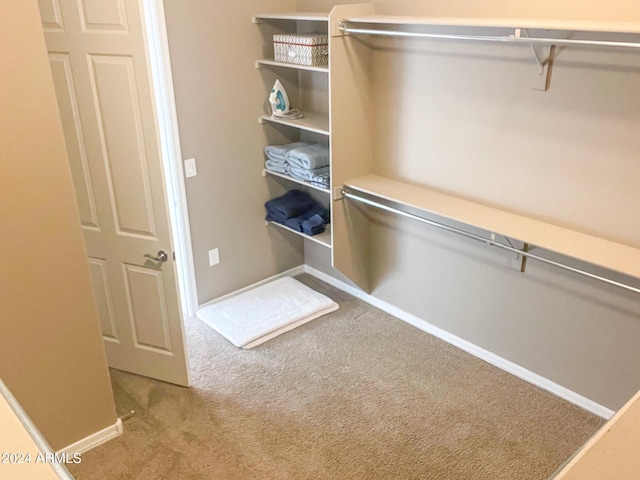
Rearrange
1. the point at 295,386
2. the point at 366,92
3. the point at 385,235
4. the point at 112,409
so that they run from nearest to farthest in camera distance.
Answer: the point at 112,409 < the point at 295,386 < the point at 366,92 < the point at 385,235

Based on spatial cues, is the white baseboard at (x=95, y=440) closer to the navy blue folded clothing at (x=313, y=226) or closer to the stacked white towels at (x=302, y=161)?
the navy blue folded clothing at (x=313, y=226)

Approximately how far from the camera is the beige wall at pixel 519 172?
2379 millimetres

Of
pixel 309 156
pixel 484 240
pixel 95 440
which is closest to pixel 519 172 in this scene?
pixel 484 240

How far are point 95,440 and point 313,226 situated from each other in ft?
5.68

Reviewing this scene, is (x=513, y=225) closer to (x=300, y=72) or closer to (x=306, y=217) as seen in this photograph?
(x=306, y=217)

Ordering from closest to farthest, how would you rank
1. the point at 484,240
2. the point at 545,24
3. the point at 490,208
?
the point at 545,24, the point at 484,240, the point at 490,208

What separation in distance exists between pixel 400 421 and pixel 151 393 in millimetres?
1289

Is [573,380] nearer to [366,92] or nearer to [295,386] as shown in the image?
[295,386]

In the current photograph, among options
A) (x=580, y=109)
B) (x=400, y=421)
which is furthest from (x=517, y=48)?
(x=400, y=421)

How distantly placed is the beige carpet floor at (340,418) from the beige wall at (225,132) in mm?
702

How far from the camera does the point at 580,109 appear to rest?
7.93ft

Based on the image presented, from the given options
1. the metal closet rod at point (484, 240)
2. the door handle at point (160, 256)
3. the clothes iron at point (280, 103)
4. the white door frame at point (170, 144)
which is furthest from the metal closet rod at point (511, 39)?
the door handle at point (160, 256)

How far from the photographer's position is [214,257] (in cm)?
373

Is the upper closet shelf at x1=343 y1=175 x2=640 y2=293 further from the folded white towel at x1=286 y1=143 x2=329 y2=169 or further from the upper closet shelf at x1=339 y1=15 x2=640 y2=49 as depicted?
the upper closet shelf at x1=339 y1=15 x2=640 y2=49
